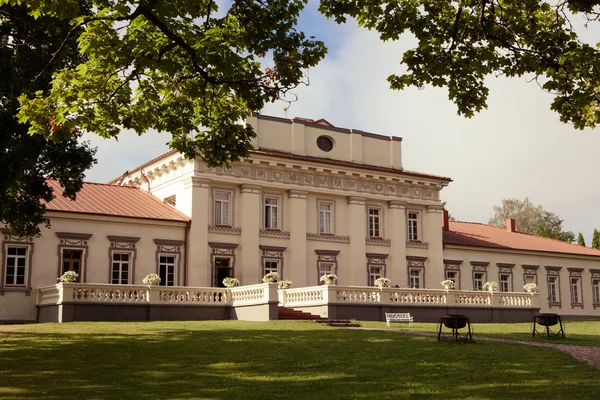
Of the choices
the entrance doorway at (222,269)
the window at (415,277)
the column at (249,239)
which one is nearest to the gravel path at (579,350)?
the column at (249,239)

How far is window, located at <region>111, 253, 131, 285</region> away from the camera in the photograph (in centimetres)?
3316

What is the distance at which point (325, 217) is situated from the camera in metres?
38.8

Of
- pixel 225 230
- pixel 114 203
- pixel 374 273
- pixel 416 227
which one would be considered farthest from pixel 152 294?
pixel 416 227

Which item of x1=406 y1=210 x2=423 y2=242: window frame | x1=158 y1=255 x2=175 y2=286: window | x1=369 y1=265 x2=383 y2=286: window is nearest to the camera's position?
x1=158 y1=255 x2=175 y2=286: window

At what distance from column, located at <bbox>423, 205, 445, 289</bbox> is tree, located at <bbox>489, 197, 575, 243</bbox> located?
31239 mm

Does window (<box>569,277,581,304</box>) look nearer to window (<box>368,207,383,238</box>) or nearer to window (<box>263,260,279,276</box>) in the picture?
window (<box>368,207,383,238</box>)

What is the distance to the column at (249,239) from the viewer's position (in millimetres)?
35656

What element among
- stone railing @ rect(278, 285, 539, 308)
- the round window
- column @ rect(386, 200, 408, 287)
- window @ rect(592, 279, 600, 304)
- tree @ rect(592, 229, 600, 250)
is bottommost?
stone railing @ rect(278, 285, 539, 308)

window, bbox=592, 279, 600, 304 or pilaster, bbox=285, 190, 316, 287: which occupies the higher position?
pilaster, bbox=285, 190, 316, 287

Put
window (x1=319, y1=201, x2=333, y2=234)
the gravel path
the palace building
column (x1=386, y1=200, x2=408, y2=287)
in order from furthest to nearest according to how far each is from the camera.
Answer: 1. column (x1=386, y1=200, x2=408, y2=287)
2. window (x1=319, y1=201, x2=333, y2=234)
3. the palace building
4. the gravel path

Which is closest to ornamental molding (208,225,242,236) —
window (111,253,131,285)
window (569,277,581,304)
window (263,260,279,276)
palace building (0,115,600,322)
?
palace building (0,115,600,322)

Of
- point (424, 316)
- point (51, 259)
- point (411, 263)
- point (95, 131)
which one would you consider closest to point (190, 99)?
point (95, 131)

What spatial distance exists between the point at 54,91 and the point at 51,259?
19.4 m

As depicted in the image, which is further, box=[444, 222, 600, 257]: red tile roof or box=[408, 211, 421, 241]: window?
box=[444, 222, 600, 257]: red tile roof
